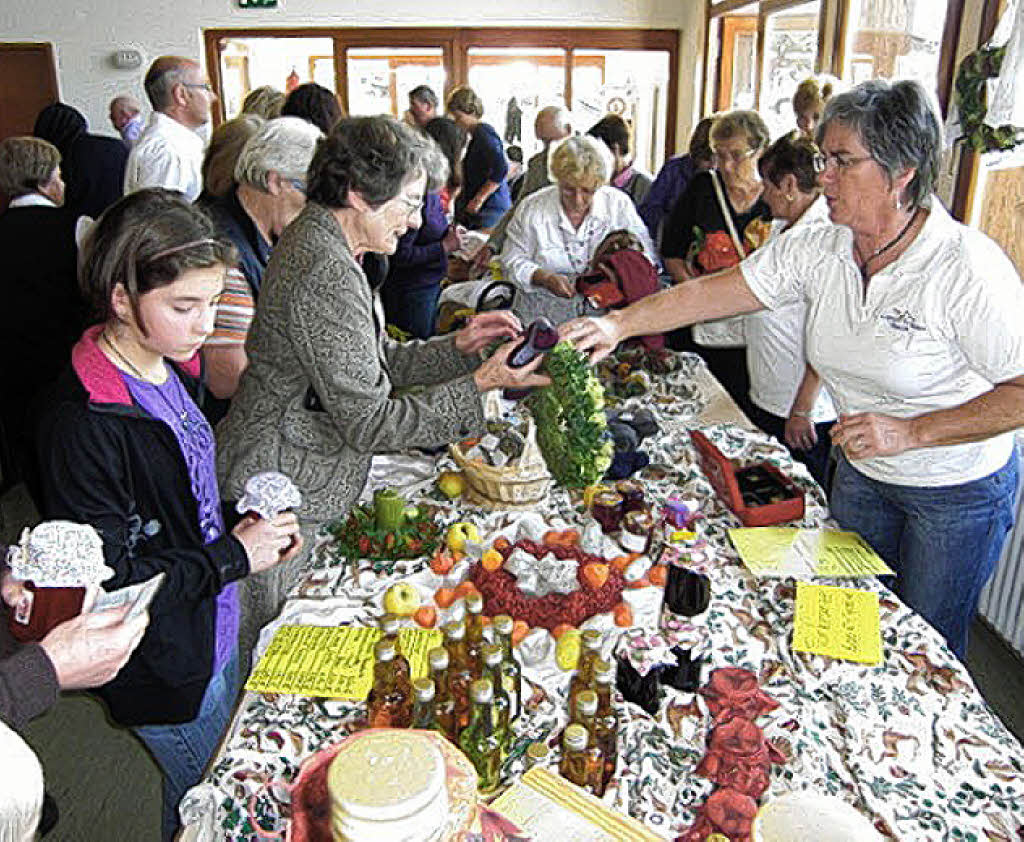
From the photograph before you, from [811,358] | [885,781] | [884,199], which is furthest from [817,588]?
[884,199]

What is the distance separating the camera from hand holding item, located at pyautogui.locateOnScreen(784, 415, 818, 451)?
2.61 m

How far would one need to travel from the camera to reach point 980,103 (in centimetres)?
281

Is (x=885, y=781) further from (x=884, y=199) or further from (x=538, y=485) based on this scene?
(x=884, y=199)

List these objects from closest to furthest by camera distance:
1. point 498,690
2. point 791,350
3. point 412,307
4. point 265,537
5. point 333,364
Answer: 1. point 498,690
2. point 265,537
3. point 333,364
4. point 791,350
5. point 412,307

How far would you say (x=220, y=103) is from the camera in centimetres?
783

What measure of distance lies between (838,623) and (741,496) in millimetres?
469

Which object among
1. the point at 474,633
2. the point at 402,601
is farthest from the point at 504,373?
the point at 474,633

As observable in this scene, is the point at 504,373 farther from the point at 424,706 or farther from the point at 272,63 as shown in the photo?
the point at 272,63

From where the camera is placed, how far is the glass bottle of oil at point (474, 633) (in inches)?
49.7

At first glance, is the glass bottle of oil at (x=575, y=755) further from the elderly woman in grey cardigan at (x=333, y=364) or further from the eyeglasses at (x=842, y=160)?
the eyeglasses at (x=842, y=160)

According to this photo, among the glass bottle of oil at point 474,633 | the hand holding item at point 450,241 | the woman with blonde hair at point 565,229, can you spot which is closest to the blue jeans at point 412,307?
the hand holding item at point 450,241

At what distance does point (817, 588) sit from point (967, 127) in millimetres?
2068

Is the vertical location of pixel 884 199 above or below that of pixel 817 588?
above

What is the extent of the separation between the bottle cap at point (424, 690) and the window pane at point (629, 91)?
24.6 ft
